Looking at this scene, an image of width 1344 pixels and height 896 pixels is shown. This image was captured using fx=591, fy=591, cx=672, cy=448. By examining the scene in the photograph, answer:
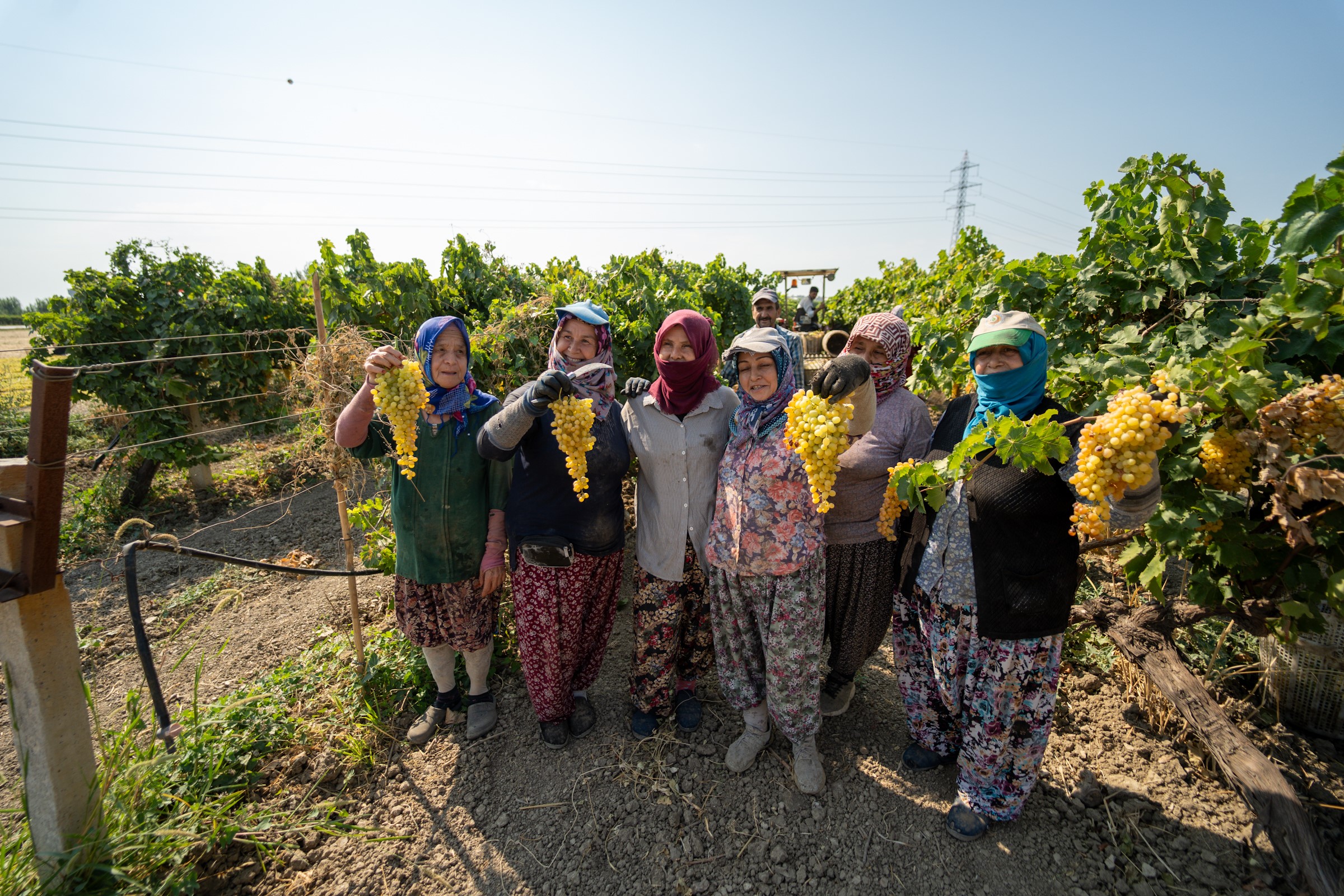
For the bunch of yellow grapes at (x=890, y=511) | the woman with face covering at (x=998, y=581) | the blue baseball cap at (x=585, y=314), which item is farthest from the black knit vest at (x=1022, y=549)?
the blue baseball cap at (x=585, y=314)

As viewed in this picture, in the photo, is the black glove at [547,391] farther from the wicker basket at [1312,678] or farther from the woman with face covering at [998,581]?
the wicker basket at [1312,678]

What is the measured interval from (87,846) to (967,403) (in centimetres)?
366

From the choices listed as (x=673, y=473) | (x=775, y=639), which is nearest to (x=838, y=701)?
(x=775, y=639)

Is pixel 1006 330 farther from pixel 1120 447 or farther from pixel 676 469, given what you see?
pixel 676 469

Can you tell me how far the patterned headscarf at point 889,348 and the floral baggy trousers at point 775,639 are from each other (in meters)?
0.88

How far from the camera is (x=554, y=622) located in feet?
9.40

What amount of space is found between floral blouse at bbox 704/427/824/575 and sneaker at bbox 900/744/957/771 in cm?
120

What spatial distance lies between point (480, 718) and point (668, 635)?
112 centimetres

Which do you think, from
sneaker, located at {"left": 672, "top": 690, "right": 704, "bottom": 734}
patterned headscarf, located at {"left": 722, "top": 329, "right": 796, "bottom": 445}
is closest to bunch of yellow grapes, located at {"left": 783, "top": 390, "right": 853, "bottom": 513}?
patterned headscarf, located at {"left": 722, "top": 329, "right": 796, "bottom": 445}

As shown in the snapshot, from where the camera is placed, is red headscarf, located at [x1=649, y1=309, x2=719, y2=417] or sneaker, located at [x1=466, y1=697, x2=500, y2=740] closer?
red headscarf, located at [x1=649, y1=309, x2=719, y2=417]

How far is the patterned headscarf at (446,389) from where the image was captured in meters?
2.60

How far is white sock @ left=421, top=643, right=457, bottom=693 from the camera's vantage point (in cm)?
306

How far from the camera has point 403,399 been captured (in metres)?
2.28

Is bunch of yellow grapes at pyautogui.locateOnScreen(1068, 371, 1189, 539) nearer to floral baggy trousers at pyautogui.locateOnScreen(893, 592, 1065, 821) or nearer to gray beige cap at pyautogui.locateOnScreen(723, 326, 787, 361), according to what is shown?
floral baggy trousers at pyautogui.locateOnScreen(893, 592, 1065, 821)
